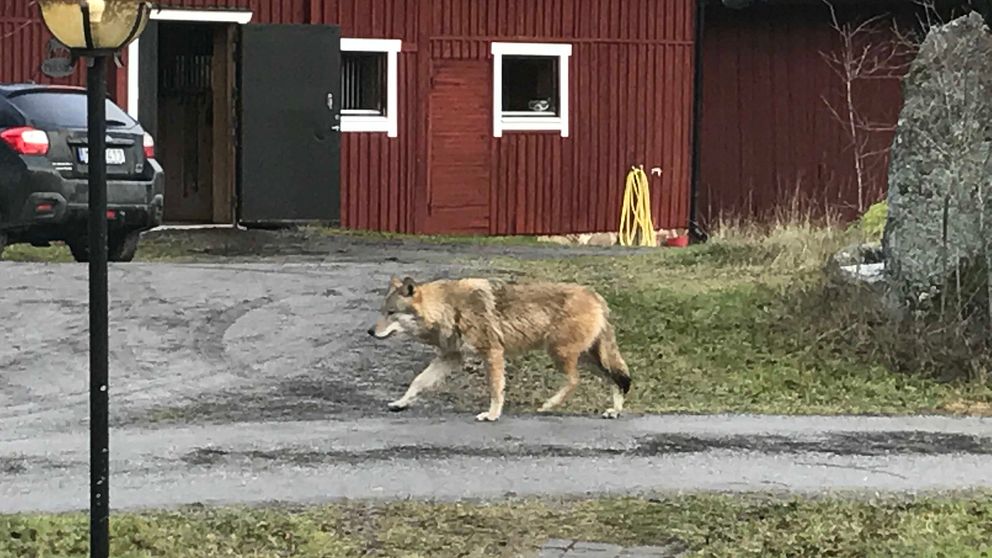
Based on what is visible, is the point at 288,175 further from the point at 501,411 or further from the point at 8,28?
the point at 501,411

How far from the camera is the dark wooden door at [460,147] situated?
23562 millimetres

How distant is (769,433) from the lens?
412 inches

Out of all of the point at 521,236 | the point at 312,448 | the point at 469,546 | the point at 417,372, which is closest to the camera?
the point at 469,546

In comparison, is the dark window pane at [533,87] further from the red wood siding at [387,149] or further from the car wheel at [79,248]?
the car wheel at [79,248]

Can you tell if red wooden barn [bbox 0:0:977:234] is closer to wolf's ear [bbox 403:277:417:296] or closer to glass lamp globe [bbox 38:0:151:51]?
wolf's ear [bbox 403:277:417:296]

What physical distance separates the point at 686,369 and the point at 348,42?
11.2 m

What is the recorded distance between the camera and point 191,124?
78.9 feet

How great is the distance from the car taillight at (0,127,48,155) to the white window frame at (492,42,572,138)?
8471mm

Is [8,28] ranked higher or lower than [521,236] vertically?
higher

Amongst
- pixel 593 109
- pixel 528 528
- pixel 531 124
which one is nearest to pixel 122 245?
pixel 531 124

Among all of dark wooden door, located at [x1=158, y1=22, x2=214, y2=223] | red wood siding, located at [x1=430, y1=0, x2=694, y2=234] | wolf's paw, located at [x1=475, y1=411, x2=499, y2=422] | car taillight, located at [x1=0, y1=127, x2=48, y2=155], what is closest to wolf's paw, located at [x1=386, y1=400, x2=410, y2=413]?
wolf's paw, located at [x1=475, y1=411, x2=499, y2=422]

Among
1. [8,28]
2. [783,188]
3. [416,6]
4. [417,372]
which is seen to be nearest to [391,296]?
[417,372]

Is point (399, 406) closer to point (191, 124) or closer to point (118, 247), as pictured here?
point (118, 247)

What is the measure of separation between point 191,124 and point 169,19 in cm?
257
